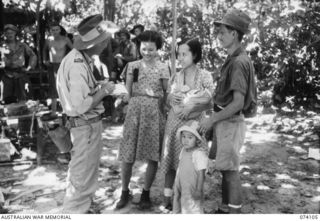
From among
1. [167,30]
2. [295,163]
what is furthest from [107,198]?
[167,30]

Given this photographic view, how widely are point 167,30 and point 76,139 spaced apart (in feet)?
27.4

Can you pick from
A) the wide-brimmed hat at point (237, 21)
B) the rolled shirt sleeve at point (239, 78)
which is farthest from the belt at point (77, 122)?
the wide-brimmed hat at point (237, 21)

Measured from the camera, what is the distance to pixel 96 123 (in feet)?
10.9

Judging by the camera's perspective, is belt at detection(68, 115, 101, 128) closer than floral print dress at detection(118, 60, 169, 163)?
Yes

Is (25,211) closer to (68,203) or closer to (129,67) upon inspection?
(68,203)

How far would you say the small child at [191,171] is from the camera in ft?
10.4

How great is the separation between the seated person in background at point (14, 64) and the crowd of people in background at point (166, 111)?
12.6 ft

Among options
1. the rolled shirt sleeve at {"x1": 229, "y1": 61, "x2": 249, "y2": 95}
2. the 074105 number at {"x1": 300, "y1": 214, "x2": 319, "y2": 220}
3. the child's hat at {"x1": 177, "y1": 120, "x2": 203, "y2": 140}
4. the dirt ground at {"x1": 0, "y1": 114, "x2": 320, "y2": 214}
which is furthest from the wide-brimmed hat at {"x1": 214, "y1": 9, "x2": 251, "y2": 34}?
the dirt ground at {"x1": 0, "y1": 114, "x2": 320, "y2": 214}

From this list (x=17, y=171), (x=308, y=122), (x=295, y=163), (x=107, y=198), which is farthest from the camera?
(x=308, y=122)

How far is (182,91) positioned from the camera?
3.50m

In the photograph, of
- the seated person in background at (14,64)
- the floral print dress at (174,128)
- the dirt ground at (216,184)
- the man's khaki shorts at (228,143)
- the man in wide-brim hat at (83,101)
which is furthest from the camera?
the seated person in background at (14,64)

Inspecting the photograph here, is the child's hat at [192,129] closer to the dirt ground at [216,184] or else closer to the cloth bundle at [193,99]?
the cloth bundle at [193,99]

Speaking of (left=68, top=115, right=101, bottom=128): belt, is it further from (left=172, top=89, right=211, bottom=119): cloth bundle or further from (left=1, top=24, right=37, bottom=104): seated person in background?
(left=1, top=24, right=37, bottom=104): seated person in background

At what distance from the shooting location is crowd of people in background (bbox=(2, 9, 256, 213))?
310cm
